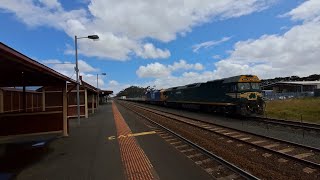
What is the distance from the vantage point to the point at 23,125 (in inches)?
647

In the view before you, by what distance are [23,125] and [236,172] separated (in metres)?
11.9

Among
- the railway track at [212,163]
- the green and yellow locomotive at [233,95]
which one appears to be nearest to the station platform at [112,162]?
the railway track at [212,163]

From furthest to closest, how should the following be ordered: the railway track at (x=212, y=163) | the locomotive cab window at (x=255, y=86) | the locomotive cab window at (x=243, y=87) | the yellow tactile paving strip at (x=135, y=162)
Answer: the locomotive cab window at (x=255, y=86) < the locomotive cab window at (x=243, y=87) < the yellow tactile paving strip at (x=135, y=162) < the railway track at (x=212, y=163)

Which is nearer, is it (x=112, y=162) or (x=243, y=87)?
(x=112, y=162)

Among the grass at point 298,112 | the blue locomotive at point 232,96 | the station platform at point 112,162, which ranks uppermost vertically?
the blue locomotive at point 232,96

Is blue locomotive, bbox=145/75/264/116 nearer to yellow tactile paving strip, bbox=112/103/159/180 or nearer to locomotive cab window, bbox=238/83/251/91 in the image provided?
locomotive cab window, bbox=238/83/251/91

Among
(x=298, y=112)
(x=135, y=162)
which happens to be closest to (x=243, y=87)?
(x=298, y=112)

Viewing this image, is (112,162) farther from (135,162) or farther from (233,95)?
(233,95)

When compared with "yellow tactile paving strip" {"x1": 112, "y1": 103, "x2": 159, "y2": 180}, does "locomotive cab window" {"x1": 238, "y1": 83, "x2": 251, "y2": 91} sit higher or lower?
higher

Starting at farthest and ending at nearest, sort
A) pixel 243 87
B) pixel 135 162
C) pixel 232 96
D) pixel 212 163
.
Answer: pixel 232 96
pixel 243 87
pixel 135 162
pixel 212 163

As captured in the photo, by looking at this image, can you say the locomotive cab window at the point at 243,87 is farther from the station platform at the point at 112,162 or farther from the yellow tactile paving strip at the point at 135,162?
the yellow tactile paving strip at the point at 135,162

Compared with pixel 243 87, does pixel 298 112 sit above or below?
below

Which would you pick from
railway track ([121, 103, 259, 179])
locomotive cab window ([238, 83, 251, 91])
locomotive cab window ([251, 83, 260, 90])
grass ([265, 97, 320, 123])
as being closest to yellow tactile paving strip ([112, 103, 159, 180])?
railway track ([121, 103, 259, 179])

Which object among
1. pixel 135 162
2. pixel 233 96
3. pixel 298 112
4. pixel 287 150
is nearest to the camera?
pixel 135 162
